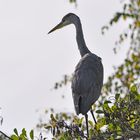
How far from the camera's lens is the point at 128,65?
10.0 metres

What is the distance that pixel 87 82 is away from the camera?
9.25m

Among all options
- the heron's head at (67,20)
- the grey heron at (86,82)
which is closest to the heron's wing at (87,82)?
the grey heron at (86,82)

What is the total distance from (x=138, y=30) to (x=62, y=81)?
6.03ft

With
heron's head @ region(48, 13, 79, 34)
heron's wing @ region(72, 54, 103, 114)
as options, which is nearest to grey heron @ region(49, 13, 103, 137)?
heron's wing @ region(72, 54, 103, 114)

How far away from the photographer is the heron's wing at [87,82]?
890 centimetres

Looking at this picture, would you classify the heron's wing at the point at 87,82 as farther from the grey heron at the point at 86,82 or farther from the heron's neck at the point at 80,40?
the heron's neck at the point at 80,40

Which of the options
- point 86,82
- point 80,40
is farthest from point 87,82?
Result: point 80,40

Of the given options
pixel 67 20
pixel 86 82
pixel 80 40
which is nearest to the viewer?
pixel 86 82

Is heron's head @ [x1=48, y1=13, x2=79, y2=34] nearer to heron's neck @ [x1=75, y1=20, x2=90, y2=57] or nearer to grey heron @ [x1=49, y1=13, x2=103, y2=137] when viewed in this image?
heron's neck @ [x1=75, y1=20, x2=90, y2=57]

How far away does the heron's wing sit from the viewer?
8898 mm

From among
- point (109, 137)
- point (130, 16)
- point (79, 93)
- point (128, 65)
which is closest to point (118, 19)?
point (130, 16)

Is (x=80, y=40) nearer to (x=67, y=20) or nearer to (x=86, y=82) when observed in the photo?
(x=67, y=20)

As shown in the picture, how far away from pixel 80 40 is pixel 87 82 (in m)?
1.84

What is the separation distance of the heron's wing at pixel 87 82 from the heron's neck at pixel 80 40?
58cm
